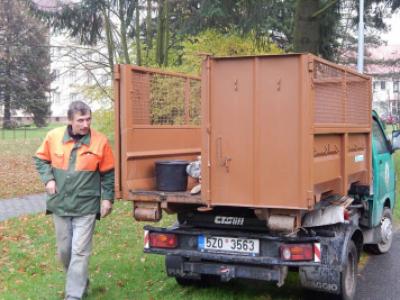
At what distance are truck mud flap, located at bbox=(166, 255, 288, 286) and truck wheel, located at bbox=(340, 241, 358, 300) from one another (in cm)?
62

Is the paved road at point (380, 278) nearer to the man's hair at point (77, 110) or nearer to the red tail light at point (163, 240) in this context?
the red tail light at point (163, 240)

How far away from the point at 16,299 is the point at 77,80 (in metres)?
18.4

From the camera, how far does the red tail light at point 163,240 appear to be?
18.3 feet

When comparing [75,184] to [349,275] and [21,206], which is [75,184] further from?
[21,206]

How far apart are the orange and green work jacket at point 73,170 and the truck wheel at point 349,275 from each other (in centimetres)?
219

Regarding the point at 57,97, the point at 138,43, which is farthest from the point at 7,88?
the point at 138,43

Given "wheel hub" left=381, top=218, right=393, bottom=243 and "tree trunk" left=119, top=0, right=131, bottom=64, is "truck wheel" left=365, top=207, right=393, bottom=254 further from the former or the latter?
"tree trunk" left=119, top=0, right=131, bottom=64

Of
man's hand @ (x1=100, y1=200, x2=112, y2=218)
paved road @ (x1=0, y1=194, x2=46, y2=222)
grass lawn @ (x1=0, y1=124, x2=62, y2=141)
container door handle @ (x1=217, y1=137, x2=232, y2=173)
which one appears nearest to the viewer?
container door handle @ (x1=217, y1=137, x2=232, y2=173)

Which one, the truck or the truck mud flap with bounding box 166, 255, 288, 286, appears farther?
the truck mud flap with bounding box 166, 255, 288, 286

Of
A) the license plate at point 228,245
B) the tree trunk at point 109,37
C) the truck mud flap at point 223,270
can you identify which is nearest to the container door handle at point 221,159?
the license plate at point 228,245

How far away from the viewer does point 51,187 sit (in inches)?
214

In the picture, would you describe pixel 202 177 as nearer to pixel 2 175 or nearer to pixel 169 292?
pixel 169 292

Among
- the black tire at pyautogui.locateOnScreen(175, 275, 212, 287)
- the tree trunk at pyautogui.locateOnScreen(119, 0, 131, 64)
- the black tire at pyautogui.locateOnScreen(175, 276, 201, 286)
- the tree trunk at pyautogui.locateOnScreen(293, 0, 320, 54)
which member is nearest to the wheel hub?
the black tire at pyautogui.locateOnScreen(175, 275, 212, 287)

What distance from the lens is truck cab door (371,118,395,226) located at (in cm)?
696
